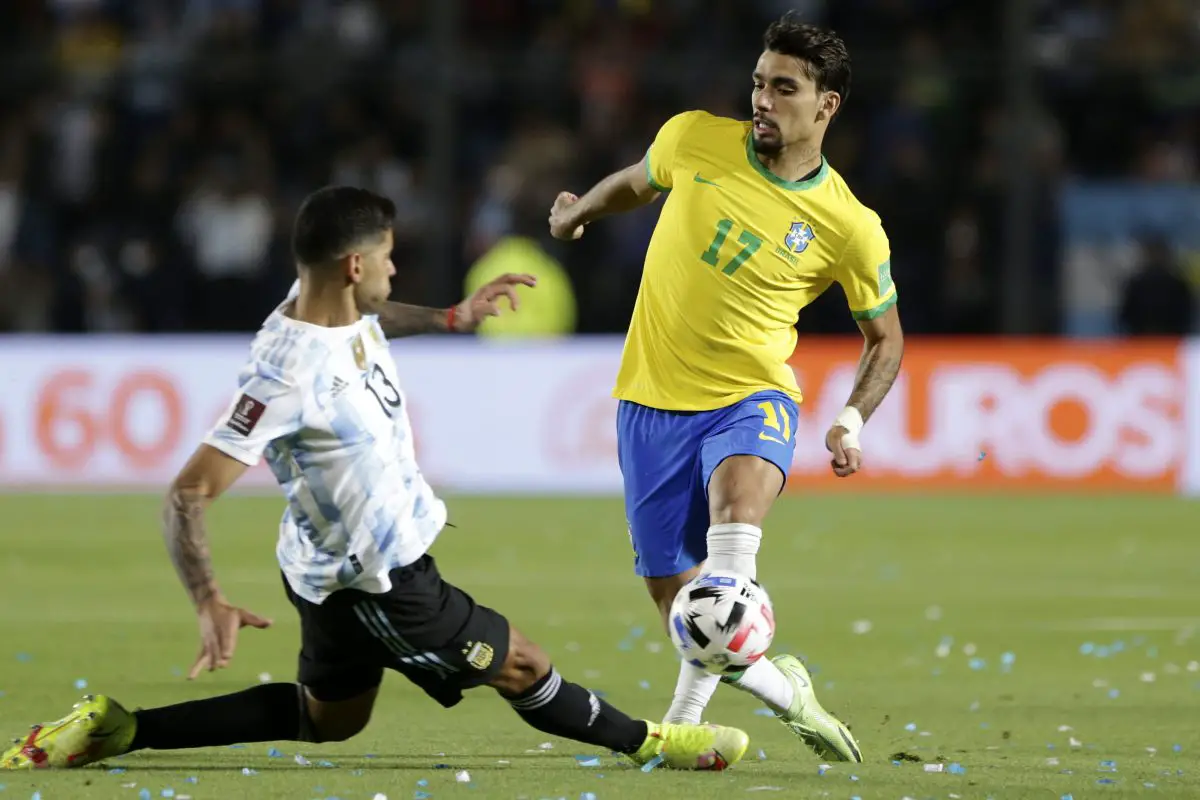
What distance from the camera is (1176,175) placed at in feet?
61.7

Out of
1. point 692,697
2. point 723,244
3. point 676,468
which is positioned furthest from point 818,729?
point 723,244

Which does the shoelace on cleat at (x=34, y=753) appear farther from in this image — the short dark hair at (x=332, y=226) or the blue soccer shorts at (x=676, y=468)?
the blue soccer shorts at (x=676, y=468)

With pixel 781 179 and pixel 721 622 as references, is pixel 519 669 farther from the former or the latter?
pixel 781 179

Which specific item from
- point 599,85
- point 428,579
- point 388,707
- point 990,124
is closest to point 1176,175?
point 990,124

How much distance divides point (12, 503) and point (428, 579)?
10.7 meters

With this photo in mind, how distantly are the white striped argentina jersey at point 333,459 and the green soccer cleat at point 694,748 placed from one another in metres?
0.95

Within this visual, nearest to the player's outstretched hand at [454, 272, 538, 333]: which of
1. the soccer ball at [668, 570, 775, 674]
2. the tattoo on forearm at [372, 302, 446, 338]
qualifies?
the tattoo on forearm at [372, 302, 446, 338]

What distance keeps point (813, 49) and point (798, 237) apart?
585 mm

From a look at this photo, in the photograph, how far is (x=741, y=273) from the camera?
6492 millimetres

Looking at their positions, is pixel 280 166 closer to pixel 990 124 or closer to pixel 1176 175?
pixel 990 124

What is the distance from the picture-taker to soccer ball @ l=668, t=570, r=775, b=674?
19.0ft

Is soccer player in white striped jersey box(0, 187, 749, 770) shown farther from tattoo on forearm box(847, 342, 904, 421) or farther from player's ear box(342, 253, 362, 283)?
tattoo on forearm box(847, 342, 904, 421)

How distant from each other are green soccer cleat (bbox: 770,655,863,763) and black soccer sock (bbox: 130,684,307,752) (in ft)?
4.97

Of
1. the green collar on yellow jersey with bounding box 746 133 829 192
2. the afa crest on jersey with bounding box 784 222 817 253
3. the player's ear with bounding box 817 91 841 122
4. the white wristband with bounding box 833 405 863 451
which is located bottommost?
the white wristband with bounding box 833 405 863 451
